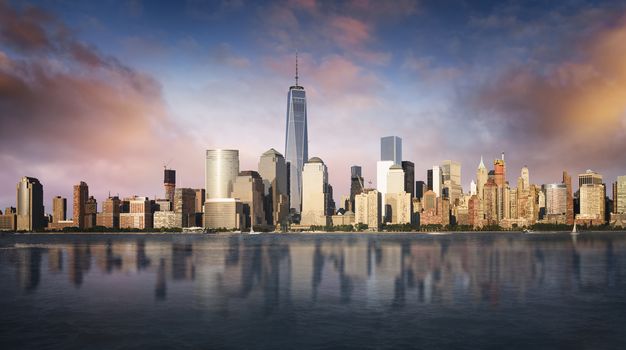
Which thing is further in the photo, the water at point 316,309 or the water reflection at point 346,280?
the water reflection at point 346,280

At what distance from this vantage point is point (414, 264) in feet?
431

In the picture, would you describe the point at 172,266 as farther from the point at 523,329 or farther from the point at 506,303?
the point at 523,329

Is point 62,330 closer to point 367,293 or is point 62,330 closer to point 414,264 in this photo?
point 367,293

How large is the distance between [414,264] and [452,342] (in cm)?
8242

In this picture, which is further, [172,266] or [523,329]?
[172,266]

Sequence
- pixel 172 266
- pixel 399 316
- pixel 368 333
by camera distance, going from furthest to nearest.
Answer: pixel 172 266 < pixel 399 316 < pixel 368 333

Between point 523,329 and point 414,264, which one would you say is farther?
point 414,264

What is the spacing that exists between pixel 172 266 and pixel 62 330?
2901 inches

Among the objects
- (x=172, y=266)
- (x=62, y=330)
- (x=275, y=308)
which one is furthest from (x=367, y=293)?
(x=172, y=266)

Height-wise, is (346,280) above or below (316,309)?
below

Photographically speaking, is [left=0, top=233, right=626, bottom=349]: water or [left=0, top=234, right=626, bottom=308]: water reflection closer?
[left=0, top=233, right=626, bottom=349]: water

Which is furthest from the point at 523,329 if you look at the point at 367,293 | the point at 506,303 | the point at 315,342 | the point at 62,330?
the point at 62,330

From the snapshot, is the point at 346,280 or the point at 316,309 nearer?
the point at 316,309

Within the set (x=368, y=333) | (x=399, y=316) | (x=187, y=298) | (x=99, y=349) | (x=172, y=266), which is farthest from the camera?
(x=172, y=266)
